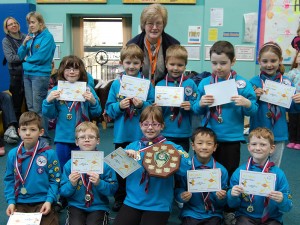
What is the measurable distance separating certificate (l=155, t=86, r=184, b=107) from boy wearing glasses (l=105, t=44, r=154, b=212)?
9cm

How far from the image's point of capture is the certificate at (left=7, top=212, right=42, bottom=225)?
2391 millimetres

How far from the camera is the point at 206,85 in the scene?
271cm

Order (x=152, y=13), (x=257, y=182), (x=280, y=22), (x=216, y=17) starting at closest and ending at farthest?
(x=257, y=182), (x=152, y=13), (x=280, y=22), (x=216, y=17)

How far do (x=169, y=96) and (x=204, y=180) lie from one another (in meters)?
0.69

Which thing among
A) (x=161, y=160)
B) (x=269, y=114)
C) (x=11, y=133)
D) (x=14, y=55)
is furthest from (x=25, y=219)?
(x=14, y=55)

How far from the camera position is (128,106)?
9.04ft

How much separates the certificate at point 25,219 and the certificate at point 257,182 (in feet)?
4.57

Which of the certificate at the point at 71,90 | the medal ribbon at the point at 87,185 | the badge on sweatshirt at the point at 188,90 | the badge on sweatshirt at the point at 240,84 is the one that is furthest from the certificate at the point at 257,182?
the certificate at the point at 71,90

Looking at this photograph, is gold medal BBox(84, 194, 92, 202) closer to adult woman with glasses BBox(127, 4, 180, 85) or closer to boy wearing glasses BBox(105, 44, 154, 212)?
boy wearing glasses BBox(105, 44, 154, 212)

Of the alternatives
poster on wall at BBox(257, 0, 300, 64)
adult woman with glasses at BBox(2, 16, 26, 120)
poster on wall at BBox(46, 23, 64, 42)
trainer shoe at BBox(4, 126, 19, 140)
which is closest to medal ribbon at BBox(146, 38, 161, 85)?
adult woman with glasses at BBox(2, 16, 26, 120)

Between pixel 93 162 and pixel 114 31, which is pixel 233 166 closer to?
pixel 93 162

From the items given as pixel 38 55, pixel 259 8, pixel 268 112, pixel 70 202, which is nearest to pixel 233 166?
pixel 268 112

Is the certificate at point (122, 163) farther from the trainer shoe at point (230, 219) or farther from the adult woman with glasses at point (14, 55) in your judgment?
the adult woman with glasses at point (14, 55)

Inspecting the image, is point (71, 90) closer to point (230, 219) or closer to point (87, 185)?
point (87, 185)
